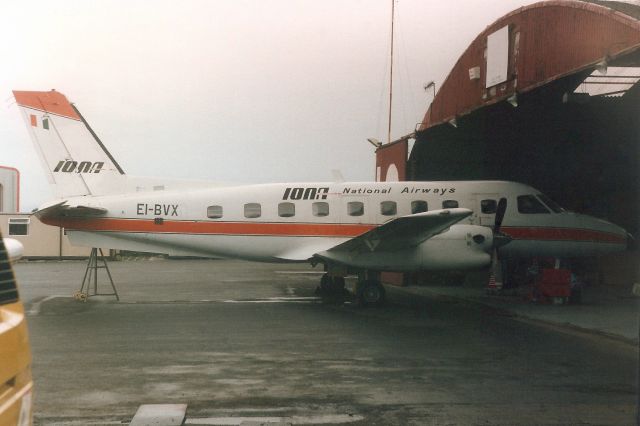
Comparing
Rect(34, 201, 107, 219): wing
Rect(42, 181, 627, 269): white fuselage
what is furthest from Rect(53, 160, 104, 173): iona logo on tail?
Rect(34, 201, 107, 219): wing

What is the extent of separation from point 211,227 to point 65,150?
14.5 feet

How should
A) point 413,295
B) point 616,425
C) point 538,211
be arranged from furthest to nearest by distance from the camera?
point 413,295, point 538,211, point 616,425

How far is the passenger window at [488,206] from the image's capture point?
16750 millimetres

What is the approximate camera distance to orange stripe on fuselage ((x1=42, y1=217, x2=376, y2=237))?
615 inches

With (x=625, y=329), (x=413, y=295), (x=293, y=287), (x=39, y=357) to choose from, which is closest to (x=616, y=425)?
(x=625, y=329)

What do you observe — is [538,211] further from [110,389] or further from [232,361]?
[110,389]

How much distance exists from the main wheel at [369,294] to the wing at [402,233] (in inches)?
40.0

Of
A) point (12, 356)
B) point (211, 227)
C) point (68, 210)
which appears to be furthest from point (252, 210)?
point (12, 356)

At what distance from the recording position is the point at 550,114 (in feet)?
60.7

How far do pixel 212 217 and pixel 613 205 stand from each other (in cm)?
1508

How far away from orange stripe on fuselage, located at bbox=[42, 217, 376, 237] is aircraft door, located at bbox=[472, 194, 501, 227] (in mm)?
2884

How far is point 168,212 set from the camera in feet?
52.2

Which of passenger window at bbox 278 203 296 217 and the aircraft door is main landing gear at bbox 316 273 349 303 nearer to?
passenger window at bbox 278 203 296 217

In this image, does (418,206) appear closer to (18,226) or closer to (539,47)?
(539,47)
